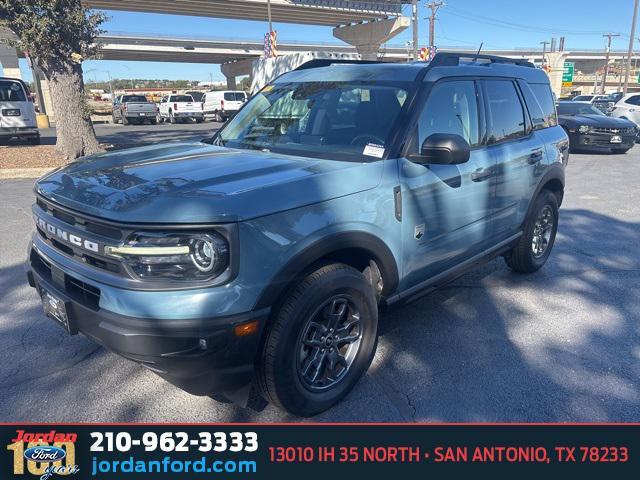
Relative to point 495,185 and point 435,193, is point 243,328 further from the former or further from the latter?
point 495,185

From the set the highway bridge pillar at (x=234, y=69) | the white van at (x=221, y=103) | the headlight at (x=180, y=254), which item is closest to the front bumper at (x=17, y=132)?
the headlight at (x=180, y=254)

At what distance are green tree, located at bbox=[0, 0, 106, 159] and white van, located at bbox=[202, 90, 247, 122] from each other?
67.9 ft

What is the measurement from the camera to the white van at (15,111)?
1533 centimetres

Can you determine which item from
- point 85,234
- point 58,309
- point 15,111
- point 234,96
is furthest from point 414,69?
point 234,96

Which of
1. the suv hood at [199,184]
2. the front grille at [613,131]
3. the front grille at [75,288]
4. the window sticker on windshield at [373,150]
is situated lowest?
the front grille at [613,131]

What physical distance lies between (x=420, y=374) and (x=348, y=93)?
202 cm

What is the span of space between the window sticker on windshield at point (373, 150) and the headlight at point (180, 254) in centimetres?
123

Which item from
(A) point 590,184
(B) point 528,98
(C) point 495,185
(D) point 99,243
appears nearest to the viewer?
(D) point 99,243

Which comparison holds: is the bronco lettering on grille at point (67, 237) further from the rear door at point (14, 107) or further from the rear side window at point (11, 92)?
the rear side window at point (11, 92)

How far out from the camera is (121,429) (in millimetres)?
2705

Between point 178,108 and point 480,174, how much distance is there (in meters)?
31.2

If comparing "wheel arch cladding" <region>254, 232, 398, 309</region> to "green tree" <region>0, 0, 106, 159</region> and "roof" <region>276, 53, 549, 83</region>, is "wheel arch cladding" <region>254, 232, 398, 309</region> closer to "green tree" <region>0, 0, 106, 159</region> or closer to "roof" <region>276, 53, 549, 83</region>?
"roof" <region>276, 53, 549, 83</region>

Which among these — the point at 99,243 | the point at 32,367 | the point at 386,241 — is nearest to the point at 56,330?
the point at 32,367

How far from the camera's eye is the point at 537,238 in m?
4.98
